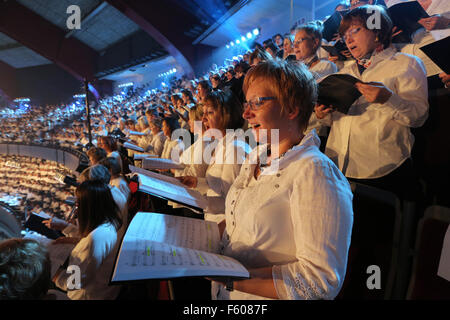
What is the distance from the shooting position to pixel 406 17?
1.58 metres

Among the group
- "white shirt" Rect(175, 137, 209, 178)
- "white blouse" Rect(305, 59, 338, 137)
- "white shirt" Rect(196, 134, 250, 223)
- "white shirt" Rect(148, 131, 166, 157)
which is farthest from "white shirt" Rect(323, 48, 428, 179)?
"white shirt" Rect(148, 131, 166, 157)

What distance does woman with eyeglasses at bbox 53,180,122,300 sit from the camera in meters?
1.51

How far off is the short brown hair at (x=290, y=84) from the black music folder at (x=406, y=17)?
1279 millimetres

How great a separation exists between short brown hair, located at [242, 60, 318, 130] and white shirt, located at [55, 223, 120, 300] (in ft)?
4.78

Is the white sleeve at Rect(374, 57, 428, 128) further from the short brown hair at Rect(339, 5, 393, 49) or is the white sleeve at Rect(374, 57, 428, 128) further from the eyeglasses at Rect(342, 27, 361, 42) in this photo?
the eyeglasses at Rect(342, 27, 361, 42)

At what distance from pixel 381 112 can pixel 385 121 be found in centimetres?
A: 6

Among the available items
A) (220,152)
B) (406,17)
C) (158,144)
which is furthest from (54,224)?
(406,17)

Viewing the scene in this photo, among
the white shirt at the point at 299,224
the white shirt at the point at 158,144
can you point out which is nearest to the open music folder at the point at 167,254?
the white shirt at the point at 299,224

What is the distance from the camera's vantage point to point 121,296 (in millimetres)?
1802

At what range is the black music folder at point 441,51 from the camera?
1157 mm

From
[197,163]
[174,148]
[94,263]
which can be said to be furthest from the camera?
[174,148]

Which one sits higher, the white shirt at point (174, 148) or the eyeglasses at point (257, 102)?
the eyeglasses at point (257, 102)

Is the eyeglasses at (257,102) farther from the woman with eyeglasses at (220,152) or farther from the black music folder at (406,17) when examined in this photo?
the black music folder at (406,17)

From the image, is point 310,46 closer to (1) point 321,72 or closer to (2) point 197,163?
(1) point 321,72
